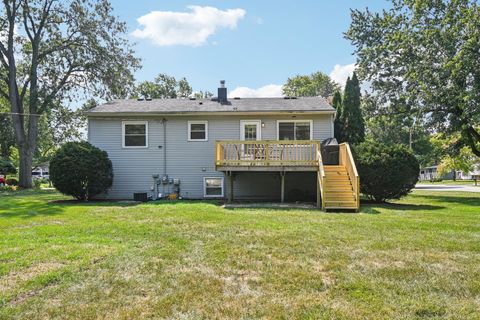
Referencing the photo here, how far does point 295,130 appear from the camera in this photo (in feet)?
49.0

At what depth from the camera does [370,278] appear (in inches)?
166

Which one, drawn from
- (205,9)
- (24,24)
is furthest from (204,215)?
(24,24)

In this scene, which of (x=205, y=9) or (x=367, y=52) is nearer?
(x=205, y=9)

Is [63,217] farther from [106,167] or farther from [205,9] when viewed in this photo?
[205,9]

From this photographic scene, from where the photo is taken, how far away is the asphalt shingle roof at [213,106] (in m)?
14.7

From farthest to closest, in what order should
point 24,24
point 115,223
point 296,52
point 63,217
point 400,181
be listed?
1. point 24,24
2. point 296,52
3. point 400,181
4. point 63,217
5. point 115,223

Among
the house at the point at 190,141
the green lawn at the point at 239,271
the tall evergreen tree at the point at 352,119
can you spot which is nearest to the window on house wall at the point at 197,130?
the house at the point at 190,141

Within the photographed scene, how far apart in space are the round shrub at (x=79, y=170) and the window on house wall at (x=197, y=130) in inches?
140

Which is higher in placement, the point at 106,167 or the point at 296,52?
the point at 296,52

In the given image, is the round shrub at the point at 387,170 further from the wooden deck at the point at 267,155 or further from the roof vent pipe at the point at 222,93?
the roof vent pipe at the point at 222,93

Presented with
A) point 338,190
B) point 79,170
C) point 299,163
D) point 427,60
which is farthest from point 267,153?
point 427,60

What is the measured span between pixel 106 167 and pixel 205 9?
7.43 metres

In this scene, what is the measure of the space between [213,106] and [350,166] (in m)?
6.50

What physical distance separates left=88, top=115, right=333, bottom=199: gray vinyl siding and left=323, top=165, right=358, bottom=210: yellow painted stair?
3.21 m
